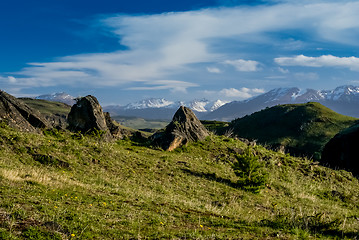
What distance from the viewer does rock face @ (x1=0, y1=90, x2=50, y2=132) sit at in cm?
2142

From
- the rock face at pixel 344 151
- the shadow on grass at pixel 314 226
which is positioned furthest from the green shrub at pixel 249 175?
the rock face at pixel 344 151

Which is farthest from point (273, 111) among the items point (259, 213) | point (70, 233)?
point (70, 233)

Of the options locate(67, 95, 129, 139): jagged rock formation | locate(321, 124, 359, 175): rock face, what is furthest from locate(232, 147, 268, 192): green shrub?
locate(321, 124, 359, 175): rock face

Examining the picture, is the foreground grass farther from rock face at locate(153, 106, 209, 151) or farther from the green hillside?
the green hillside

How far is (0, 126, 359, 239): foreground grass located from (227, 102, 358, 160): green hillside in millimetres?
69204

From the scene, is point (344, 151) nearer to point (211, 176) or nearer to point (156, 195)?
point (211, 176)

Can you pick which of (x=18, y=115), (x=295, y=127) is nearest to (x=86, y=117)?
(x=18, y=115)

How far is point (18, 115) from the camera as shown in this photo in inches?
887

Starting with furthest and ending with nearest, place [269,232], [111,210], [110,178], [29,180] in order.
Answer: [110,178], [29,180], [111,210], [269,232]

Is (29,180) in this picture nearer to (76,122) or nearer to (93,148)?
(93,148)

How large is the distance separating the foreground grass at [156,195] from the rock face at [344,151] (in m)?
6.61

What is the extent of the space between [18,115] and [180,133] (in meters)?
14.8

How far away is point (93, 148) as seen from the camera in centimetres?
2092

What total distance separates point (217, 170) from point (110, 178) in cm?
1018
